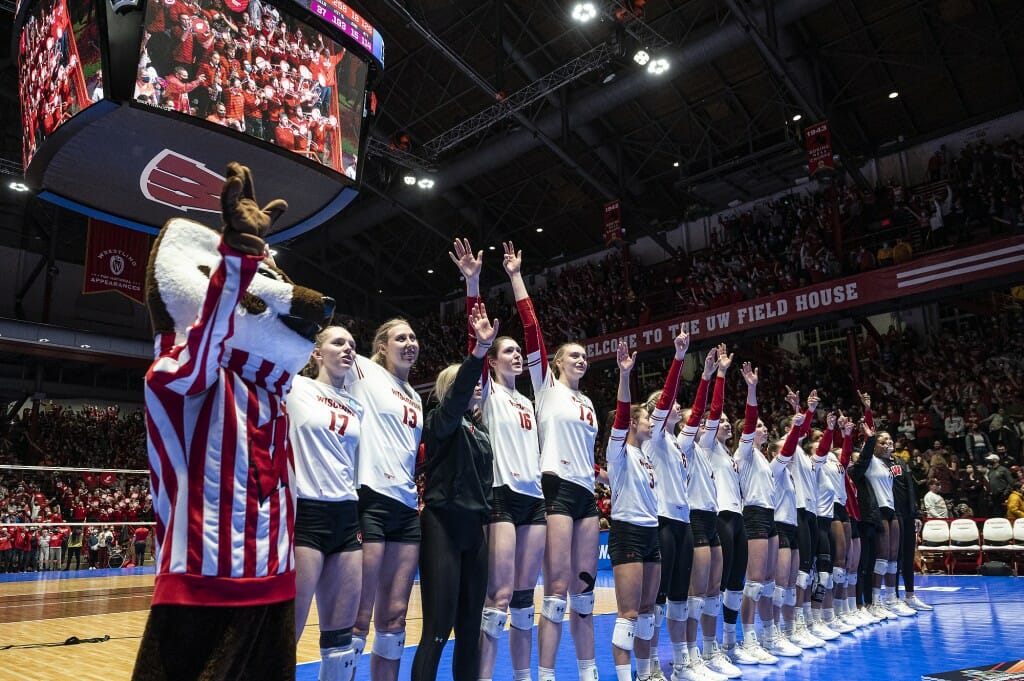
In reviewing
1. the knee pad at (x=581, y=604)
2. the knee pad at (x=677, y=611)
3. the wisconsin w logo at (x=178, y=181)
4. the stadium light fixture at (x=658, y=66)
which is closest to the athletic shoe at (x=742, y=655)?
the knee pad at (x=677, y=611)

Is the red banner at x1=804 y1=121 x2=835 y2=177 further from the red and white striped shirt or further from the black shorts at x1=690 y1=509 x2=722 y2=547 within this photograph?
the red and white striped shirt

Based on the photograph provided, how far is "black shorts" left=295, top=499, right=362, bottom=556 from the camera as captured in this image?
3.17m

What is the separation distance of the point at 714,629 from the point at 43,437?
84.5 ft

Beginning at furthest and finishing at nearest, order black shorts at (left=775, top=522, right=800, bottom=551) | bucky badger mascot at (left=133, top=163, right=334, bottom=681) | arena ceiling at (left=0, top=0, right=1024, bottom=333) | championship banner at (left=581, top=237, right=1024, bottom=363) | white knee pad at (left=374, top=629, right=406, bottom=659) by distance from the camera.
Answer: arena ceiling at (left=0, top=0, right=1024, bottom=333) < championship banner at (left=581, top=237, right=1024, bottom=363) < black shorts at (left=775, top=522, right=800, bottom=551) < white knee pad at (left=374, top=629, right=406, bottom=659) < bucky badger mascot at (left=133, top=163, right=334, bottom=681)

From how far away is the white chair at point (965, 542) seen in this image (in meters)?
12.7

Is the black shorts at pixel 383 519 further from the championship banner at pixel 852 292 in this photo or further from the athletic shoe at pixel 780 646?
the championship banner at pixel 852 292

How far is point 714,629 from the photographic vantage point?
597 cm

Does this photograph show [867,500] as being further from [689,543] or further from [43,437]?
[43,437]

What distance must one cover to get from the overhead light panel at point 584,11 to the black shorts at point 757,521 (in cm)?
974

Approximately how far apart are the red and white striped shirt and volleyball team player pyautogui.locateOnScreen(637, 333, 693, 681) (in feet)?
12.6

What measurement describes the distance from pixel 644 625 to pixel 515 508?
1481 millimetres

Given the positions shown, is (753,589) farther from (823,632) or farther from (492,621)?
(492,621)

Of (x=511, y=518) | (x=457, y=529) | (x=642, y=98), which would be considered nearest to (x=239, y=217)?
(x=457, y=529)

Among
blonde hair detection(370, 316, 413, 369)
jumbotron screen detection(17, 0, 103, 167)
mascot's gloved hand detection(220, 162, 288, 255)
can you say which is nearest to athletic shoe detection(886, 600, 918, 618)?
blonde hair detection(370, 316, 413, 369)
